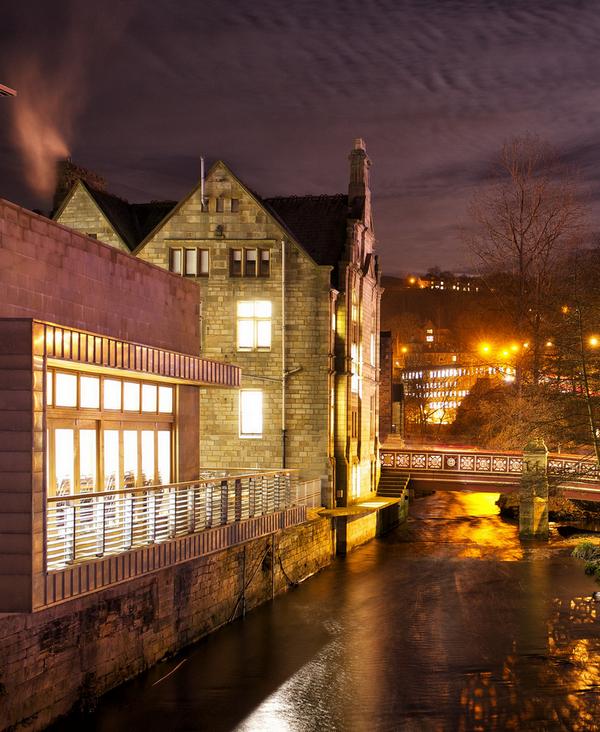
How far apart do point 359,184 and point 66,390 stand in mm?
24891

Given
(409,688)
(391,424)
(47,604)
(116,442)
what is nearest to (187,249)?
(116,442)

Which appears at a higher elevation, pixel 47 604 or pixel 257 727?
pixel 47 604

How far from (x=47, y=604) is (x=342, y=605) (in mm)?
13422

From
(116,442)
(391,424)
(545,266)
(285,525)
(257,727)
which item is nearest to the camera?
(257,727)

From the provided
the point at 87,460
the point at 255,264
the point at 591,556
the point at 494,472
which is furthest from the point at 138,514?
the point at 494,472

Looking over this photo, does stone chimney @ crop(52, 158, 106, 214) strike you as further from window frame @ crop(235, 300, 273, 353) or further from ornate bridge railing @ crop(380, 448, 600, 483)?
ornate bridge railing @ crop(380, 448, 600, 483)

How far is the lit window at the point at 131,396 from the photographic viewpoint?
1762 cm

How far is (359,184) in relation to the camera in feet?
124

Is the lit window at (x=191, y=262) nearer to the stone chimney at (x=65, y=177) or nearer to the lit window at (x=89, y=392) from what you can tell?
the stone chimney at (x=65, y=177)

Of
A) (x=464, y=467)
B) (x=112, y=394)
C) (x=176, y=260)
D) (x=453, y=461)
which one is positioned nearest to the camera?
(x=112, y=394)

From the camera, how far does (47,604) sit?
1230 cm

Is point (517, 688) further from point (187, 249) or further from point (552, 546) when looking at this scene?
point (187, 249)

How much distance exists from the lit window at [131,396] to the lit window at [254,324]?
15718 millimetres

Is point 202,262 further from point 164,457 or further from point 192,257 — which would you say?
point 164,457
